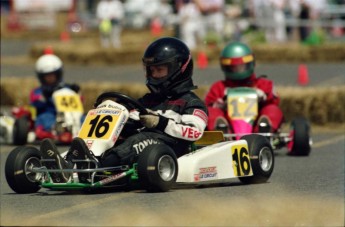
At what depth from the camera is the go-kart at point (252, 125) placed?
11.9m

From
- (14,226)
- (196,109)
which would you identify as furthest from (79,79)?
(14,226)

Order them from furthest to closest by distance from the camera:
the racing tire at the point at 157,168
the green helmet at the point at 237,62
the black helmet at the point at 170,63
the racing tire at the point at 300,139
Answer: the green helmet at the point at 237,62
the racing tire at the point at 300,139
the black helmet at the point at 170,63
the racing tire at the point at 157,168

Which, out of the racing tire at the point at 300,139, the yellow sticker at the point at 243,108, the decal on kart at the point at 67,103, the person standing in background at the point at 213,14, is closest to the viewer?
the racing tire at the point at 300,139

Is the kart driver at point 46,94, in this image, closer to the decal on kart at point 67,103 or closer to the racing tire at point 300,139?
the decal on kart at point 67,103

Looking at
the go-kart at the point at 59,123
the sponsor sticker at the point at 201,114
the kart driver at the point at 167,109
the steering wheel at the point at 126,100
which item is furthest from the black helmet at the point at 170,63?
the go-kart at the point at 59,123

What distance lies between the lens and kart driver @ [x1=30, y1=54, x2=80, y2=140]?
45.0 ft

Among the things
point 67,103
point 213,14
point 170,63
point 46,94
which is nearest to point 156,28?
point 213,14

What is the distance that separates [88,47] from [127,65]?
228 cm

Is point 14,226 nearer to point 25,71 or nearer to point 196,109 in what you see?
point 196,109

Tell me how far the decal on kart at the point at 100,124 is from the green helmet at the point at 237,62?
13.3 feet

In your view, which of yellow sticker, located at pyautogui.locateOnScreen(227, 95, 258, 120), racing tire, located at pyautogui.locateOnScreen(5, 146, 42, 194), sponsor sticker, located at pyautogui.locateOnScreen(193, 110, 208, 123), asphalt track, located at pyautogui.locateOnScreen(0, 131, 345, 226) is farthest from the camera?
yellow sticker, located at pyautogui.locateOnScreen(227, 95, 258, 120)

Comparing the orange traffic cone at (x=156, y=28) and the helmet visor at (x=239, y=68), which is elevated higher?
the helmet visor at (x=239, y=68)

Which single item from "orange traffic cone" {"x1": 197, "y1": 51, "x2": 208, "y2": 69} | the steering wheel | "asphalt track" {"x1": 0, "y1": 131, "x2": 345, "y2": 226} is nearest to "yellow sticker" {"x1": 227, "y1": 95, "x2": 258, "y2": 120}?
"asphalt track" {"x1": 0, "y1": 131, "x2": 345, "y2": 226}

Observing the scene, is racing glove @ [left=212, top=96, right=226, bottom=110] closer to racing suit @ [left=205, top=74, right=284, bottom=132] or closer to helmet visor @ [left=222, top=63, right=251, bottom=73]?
racing suit @ [left=205, top=74, right=284, bottom=132]
